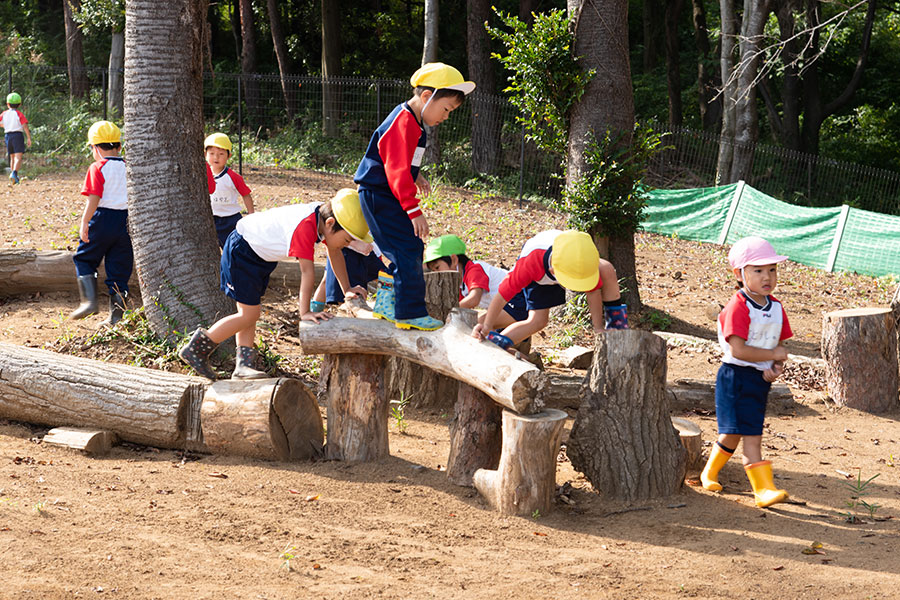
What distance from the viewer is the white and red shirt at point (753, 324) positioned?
5082 millimetres

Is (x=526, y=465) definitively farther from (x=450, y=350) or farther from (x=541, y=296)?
(x=541, y=296)

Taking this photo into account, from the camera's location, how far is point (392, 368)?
7000 mm

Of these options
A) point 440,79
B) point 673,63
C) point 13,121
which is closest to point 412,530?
point 440,79

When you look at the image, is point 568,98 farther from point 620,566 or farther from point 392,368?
point 620,566

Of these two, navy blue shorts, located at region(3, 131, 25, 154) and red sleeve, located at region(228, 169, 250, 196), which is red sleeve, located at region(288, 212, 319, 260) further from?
navy blue shorts, located at region(3, 131, 25, 154)

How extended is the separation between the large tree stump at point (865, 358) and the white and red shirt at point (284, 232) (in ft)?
14.8

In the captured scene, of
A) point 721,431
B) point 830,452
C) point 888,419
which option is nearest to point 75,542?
point 721,431

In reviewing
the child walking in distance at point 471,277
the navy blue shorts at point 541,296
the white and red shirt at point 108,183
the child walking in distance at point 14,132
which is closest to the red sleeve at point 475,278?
the child walking in distance at point 471,277

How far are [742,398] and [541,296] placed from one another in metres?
1.86

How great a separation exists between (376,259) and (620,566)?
3275 millimetres

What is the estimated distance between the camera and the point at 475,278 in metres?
6.81

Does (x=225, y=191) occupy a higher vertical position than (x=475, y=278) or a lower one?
higher

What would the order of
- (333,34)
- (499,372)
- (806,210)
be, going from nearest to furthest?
(499,372) < (806,210) < (333,34)

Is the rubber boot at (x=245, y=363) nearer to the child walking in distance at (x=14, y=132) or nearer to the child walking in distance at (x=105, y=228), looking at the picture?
the child walking in distance at (x=105, y=228)
